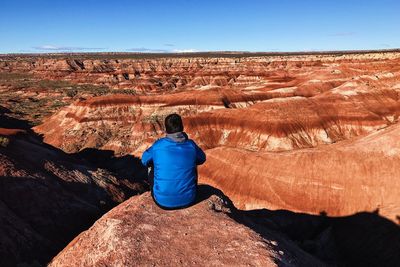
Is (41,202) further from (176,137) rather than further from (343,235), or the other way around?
(343,235)

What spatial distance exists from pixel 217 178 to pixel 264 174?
5.48m

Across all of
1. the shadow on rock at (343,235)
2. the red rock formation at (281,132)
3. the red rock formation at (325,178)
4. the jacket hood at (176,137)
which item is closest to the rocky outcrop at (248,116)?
the red rock formation at (281,132)

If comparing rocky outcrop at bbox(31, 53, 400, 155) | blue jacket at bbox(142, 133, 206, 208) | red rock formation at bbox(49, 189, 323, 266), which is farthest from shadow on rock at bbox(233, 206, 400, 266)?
rocky outcrop at bbox(31, 53, 400, 155)

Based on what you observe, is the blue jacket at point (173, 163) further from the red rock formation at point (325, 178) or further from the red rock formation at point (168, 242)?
the red rock formation at point (325, 178)

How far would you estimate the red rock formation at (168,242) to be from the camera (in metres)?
8.09

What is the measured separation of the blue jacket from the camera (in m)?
8.95

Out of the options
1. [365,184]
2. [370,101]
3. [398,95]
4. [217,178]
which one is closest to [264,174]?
[217,178]

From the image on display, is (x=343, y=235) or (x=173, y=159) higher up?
(x=173, y=159)

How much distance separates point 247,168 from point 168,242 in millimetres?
31137

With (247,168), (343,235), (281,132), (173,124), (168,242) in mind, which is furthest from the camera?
(281,132)

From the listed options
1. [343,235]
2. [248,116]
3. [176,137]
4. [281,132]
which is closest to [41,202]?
[176,137]

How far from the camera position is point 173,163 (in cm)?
895

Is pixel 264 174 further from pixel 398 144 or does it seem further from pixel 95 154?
pixel 95 154

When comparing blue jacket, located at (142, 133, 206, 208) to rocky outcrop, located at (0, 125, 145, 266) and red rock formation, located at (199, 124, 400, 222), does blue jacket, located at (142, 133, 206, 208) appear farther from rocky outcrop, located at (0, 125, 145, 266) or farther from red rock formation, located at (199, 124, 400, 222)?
red rock formation, located at (199, 124, 400, 222)
